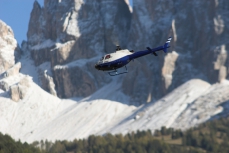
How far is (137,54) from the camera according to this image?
128 metres

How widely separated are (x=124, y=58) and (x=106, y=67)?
4164 millimetres

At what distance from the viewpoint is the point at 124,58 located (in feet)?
413

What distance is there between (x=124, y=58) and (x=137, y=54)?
325cm

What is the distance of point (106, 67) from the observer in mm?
127438

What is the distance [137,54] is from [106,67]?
6.57m
